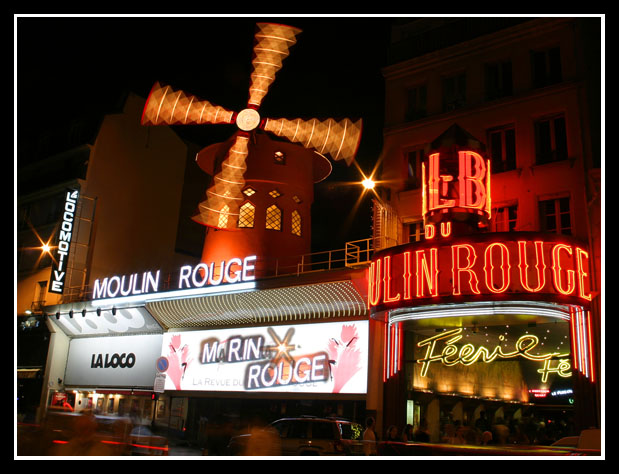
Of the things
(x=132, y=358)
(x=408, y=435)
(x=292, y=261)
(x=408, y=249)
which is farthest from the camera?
(x=132, y=358)

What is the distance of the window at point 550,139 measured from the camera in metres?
13.3

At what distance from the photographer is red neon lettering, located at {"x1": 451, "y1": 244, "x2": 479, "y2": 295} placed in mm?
11391

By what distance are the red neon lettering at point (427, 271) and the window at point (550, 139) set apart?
377 centimetres

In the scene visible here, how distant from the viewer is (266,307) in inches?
663

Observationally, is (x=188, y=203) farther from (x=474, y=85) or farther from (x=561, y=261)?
(x=561, y=261)

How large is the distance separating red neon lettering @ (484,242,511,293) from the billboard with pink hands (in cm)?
442

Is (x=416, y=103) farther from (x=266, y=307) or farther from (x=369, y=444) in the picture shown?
(x=369, y=444)

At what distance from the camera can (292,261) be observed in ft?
63.2

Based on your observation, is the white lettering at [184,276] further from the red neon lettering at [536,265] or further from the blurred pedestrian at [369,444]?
the red neon lettering at [536,265]

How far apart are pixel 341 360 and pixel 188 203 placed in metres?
14.1

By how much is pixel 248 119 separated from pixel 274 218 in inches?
138

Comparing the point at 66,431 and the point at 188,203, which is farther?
the point at 188,203

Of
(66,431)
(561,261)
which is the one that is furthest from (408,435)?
(66,431)

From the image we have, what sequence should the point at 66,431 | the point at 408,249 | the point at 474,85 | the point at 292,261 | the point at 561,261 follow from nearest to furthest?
the point at 66,431, the point at 561,261, the point at 408,249, the point at 474,85, the point at 292,261
